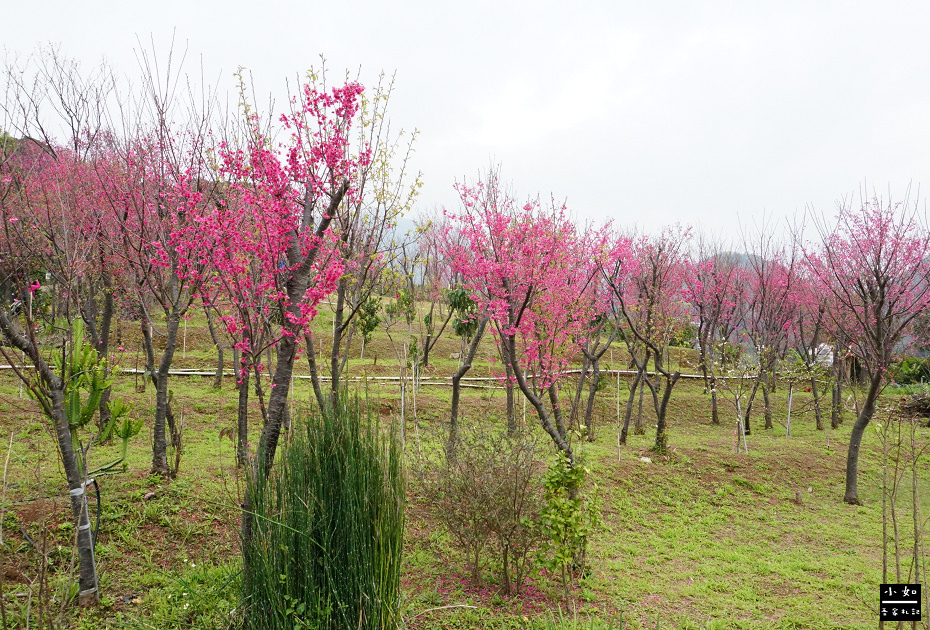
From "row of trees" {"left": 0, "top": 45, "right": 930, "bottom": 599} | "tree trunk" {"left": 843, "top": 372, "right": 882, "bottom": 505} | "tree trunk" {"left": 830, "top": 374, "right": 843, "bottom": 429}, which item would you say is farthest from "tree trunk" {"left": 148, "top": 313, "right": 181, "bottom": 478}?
"tree trunk" {"left": 830, "top": 374, "right": 843, "bottom": 429}

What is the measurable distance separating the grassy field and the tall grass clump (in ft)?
1.87

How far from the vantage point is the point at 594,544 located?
6.61 meters

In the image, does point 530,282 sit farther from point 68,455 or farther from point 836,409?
point 836,409

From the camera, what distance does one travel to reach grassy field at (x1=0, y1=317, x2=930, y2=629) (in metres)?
4.21

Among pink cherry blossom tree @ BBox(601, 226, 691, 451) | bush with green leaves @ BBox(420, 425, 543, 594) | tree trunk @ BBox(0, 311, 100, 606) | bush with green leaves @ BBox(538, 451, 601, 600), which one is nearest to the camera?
tree trunk @ BBox(0, 311, 100, 606)

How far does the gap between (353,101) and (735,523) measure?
7.70 m

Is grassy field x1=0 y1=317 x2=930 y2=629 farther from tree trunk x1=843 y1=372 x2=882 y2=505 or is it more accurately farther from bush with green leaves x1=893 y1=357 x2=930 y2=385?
bush with green leaves x1=893 y1=357 x2=930 y2=385

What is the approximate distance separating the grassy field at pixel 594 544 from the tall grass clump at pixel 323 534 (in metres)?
0.57

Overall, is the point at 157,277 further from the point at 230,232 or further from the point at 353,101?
the point at 353,101

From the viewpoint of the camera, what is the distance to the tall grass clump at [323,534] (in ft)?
10.7

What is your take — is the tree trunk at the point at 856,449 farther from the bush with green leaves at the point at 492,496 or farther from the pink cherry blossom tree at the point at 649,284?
the bush with green leaves at the point at 492,496

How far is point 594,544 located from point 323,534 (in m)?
4.41

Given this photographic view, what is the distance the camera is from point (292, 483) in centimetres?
329

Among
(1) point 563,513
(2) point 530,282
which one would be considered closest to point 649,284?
(2) point 530,282
